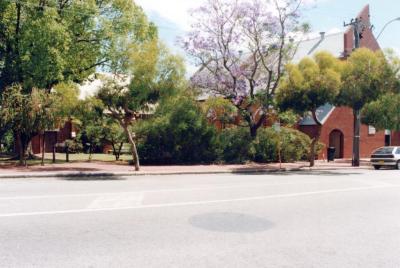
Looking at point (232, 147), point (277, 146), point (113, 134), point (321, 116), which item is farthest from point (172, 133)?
point (321, 116)

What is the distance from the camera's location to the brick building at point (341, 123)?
33812mm

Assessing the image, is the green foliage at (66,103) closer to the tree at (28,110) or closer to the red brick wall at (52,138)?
the tree at (28,110)

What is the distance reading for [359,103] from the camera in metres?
24.9

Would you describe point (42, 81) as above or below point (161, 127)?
above

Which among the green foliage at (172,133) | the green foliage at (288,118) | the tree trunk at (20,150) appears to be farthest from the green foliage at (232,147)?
the tree trunk at (20,150)

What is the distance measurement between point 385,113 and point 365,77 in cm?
930

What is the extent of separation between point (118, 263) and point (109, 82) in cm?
1417

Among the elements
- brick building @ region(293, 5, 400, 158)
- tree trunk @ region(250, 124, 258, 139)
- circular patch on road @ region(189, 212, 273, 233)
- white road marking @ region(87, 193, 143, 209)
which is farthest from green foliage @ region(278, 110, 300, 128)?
circular patch on road @ region(189, 212, 273, 233)

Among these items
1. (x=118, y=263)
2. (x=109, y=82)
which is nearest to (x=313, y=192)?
(x=118, y=263)

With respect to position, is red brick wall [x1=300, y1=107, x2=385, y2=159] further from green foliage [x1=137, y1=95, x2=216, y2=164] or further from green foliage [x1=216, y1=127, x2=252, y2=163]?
green foliage [x1=137, y1=95, x2=216, y2=164]

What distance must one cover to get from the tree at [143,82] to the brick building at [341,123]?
17.7 meters

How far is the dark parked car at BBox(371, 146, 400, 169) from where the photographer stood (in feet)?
82.5

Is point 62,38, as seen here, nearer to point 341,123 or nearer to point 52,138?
point 52,138

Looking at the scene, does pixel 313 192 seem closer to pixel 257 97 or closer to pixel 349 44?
pixel 257 97
